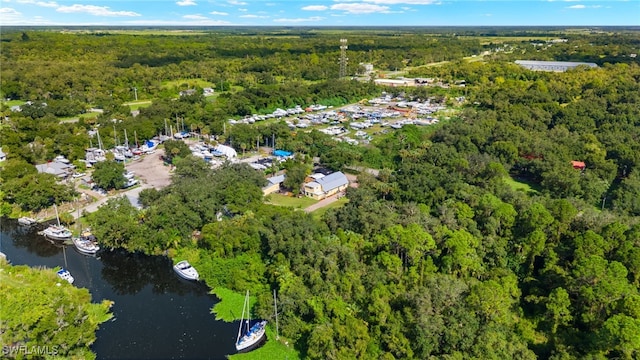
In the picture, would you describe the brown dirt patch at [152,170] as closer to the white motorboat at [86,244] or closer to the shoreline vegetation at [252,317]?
the white motorboat at [86,244]

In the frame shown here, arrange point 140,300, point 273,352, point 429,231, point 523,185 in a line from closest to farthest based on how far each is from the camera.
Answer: point 273,352
point 140,300
point 429,231
point 523,185

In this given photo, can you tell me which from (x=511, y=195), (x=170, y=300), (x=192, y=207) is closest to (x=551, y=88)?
(x=511, y=195)

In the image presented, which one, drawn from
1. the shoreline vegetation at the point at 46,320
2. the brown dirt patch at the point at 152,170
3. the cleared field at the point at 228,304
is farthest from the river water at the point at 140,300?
the brown dirt patch at the point at 152,170

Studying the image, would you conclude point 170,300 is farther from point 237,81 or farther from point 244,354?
point 237,81

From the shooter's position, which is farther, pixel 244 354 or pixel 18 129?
pixel 18 129

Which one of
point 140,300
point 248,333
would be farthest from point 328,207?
point 140,300

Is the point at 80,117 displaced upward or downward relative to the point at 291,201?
upward

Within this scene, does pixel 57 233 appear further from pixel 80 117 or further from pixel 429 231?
pixel 80 117
